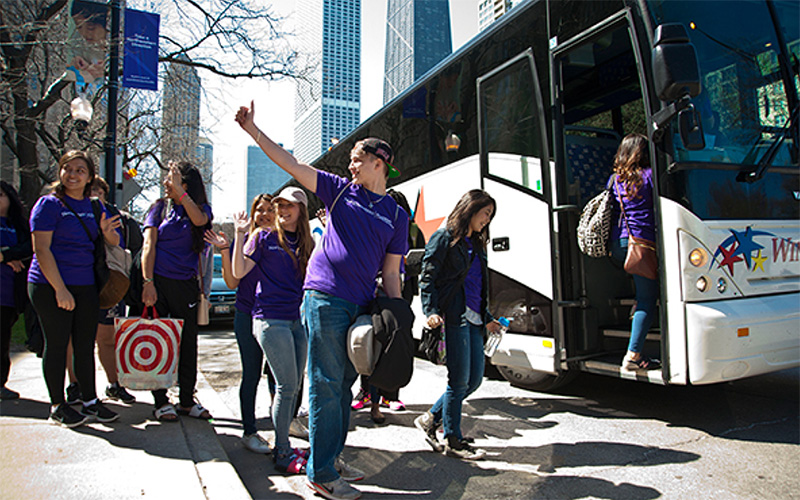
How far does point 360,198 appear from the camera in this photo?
283cm

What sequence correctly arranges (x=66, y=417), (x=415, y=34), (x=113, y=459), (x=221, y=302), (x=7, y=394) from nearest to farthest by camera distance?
(x=113, y=459)
(x=66, y=417)
(x=7, y=394)
(x=221, y=302)
(x=415, y=34)

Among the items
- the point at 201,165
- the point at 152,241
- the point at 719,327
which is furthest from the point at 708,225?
the point at 201,165

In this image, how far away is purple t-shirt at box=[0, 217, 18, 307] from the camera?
4371 mm

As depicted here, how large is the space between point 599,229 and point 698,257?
2.86ft

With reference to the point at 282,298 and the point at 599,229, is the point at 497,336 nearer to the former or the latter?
the point at 599,229

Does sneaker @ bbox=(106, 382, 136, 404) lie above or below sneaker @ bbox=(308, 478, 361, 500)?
above

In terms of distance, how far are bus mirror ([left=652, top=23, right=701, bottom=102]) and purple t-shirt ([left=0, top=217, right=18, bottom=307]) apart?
5.38 m

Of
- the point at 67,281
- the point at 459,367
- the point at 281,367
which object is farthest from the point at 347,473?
the point at 67,281

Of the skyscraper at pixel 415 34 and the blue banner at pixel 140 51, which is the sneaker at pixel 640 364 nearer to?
the blue banner at pixel 140 51

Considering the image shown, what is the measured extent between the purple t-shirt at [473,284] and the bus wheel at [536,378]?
1.68 metres

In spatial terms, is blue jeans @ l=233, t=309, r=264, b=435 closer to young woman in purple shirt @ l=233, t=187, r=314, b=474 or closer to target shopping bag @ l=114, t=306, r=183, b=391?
young woman in purple shirt @ l=233, t=187, r=314, b=474

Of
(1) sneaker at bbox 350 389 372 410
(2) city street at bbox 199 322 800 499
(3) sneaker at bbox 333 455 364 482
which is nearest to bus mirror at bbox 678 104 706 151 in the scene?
(2) city street at bbox 199 322 800 499

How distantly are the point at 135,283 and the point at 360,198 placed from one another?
8.09 feet

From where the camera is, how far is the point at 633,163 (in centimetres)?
416
